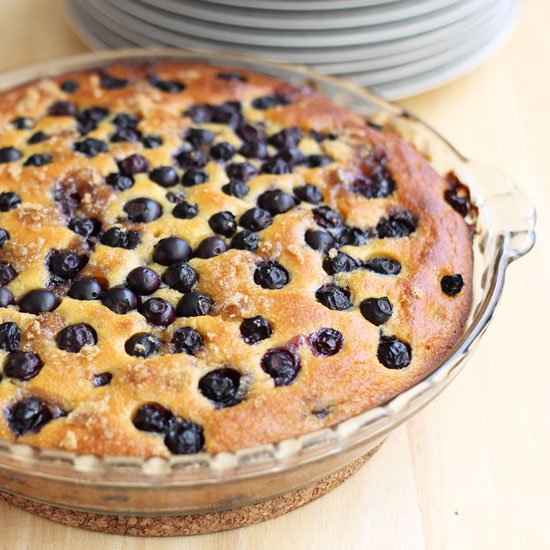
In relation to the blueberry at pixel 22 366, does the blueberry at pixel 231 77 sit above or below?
above

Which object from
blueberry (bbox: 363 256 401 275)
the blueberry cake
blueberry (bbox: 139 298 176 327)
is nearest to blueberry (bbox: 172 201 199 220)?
the blueberry cake

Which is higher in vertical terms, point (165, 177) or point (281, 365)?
point (165, 177)

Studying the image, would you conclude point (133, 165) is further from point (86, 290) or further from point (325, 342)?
point (325, 342)

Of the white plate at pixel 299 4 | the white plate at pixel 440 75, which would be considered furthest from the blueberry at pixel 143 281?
the white plate at pixel 440 75

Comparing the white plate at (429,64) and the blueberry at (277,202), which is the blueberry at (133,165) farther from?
the white plate at (429,64)

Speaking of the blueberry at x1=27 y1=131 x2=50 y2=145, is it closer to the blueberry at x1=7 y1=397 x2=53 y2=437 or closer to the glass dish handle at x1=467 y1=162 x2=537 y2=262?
the blueberry at x1=7 y1=397 x2=53 y2=437

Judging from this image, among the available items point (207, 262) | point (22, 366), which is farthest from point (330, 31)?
point (22, 366)
